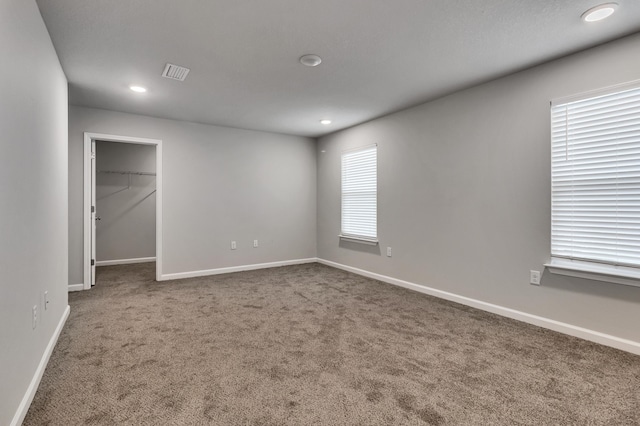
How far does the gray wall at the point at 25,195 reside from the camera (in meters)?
1.53

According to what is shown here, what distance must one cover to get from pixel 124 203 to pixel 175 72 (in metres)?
4.21

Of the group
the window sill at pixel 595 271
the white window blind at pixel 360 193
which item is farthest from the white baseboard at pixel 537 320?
the white window blind at pixel 360 193

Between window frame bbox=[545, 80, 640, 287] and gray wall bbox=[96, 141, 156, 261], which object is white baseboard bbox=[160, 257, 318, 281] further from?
window frame bbox=[545, 80, 640, 287]

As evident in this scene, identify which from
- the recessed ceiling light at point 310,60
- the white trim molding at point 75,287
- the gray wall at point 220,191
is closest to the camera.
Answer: the recessed ceiling light at point 310,60

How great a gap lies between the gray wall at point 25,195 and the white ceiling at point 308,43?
0.43 metres

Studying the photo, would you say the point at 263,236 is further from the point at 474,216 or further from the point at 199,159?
the point at 474,216

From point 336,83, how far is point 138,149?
4.83m

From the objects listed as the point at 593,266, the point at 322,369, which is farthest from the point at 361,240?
the point at 322,369

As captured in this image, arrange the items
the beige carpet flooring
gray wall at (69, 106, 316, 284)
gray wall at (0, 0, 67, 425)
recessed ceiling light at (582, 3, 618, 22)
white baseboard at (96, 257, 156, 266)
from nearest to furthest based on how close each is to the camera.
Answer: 1. gray wall at (0, 0, 67, 425)
2. the beige carpet flooring
3. recessed ceiling light at (582, 3, 618, 22)
4. gray wall at (69, 106, 316, 284)
5. white baseboard at (96, 257, 156, 266)

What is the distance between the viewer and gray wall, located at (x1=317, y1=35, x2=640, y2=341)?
8.66 feet

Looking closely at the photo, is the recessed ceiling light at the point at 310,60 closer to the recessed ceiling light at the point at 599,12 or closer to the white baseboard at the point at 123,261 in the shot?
the recessed ceiling light at the point at 599,12

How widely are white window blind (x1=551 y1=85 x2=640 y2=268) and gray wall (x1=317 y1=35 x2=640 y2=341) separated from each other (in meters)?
0.10

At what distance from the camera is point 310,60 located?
2.86 m

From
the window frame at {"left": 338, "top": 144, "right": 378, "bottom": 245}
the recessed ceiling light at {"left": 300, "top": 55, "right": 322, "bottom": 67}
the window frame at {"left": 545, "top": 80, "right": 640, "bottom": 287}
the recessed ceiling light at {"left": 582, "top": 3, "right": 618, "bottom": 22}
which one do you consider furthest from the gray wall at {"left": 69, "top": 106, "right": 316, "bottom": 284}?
the recessed ceiling light at {"left": 582, "top": 3, "right": 618, "bottom": 22}
